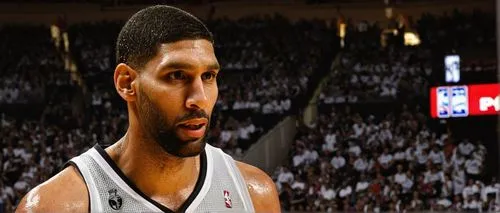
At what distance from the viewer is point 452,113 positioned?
18.3 m

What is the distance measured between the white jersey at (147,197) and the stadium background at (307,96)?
40.8 feet

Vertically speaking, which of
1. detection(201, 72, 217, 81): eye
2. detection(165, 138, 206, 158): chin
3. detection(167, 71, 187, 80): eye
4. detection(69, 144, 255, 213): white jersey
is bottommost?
detection(69, 144, 255, 213): white jersey

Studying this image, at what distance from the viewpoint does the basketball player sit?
77.6 inches

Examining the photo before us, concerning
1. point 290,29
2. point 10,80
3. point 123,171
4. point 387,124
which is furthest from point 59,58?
Result: point 123,171

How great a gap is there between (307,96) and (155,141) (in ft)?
63.7

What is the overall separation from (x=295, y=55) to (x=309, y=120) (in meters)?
3.69

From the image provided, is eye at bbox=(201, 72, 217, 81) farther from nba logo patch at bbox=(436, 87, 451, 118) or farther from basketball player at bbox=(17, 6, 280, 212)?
nba logo patch at bbox=(436, 87, 451, 118)

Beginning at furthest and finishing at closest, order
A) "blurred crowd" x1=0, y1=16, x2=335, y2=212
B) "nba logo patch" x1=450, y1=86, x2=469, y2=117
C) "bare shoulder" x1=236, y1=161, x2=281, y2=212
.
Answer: "blurred crowd" x1=0, y1=16, x2=335, y2=212, "nba logo patch" x1=450, y1=86, x2=469, y2=117, "bare shoulder" x1=236, y1=161, x2=281, y2=212

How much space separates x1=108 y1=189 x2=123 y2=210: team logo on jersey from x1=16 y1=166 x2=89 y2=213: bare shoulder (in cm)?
6

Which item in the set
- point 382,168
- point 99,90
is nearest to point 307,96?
point 382,168

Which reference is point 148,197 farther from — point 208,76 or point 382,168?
point 382,168

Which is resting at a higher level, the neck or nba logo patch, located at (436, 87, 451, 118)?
the neck

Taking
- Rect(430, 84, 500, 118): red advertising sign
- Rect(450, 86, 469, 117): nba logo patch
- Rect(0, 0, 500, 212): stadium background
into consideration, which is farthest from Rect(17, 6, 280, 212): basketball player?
Rect(450, 86, 469, 117): nba logo patch

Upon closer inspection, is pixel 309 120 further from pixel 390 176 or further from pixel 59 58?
pixel 59 58
